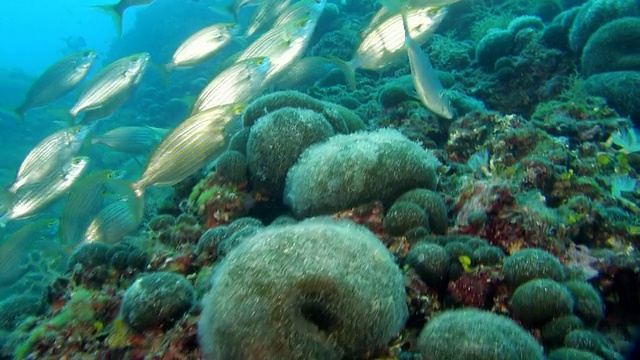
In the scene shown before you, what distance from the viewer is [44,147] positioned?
6.45 meters

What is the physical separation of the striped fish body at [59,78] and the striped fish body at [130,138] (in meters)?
1.19

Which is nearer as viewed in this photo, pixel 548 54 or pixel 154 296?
pixel 154 296

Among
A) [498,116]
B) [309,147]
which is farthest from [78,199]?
[498,116]

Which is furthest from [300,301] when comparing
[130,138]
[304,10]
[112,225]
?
[130,138]

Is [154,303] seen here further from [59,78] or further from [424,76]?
[59,78]

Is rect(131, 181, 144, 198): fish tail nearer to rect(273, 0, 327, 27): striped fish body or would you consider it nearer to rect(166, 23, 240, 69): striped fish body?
rect(166, 23, 240, 69): striped fish body

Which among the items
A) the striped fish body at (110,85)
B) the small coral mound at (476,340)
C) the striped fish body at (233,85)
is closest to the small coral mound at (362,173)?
the small coral mound at (476,340)

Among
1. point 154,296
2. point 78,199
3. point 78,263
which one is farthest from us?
point 78,199

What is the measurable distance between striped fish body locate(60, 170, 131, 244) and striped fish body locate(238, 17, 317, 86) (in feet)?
9.87

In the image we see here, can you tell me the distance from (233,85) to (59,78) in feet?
15.4

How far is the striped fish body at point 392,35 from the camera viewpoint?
5.36 m

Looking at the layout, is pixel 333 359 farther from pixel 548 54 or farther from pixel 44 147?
pixel 548 54

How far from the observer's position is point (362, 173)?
331 cm

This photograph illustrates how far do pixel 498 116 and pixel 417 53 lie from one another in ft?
5.70
